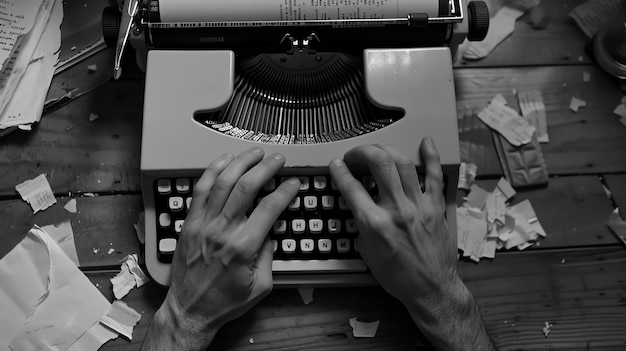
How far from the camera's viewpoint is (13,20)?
4.30 ft

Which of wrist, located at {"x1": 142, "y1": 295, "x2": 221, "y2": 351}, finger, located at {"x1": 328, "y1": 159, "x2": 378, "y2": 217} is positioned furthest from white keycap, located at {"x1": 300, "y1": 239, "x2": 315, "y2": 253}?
wrist, located at {"x1": 142, "y1": 295, "x2": 221, "y2": 351}

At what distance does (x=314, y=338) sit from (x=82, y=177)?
569mm

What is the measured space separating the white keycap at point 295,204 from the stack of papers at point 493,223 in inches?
13.6

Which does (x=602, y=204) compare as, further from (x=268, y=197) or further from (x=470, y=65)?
(x=268, y=197)

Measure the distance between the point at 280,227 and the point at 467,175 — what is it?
1.37ft

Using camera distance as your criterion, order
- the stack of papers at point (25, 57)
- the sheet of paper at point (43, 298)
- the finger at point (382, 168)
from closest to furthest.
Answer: the finger at point (382, 168), the sheet of paper at point (43, 298), the stack of papers at point (25, 57)

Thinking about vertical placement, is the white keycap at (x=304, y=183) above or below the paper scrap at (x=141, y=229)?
above

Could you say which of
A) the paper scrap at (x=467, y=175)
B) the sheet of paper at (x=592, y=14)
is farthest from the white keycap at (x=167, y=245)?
the sheet of paper at (x=592, y=14)

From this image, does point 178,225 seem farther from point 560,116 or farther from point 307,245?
point 560,116

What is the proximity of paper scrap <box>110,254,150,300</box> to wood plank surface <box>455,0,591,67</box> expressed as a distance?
2.57ft

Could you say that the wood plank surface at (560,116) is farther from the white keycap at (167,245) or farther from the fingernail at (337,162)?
the white keycap at (167,245)

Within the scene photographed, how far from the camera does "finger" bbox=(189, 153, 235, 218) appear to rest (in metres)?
1.07

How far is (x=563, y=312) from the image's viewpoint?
48.3 inches

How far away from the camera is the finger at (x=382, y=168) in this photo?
3.41ft
